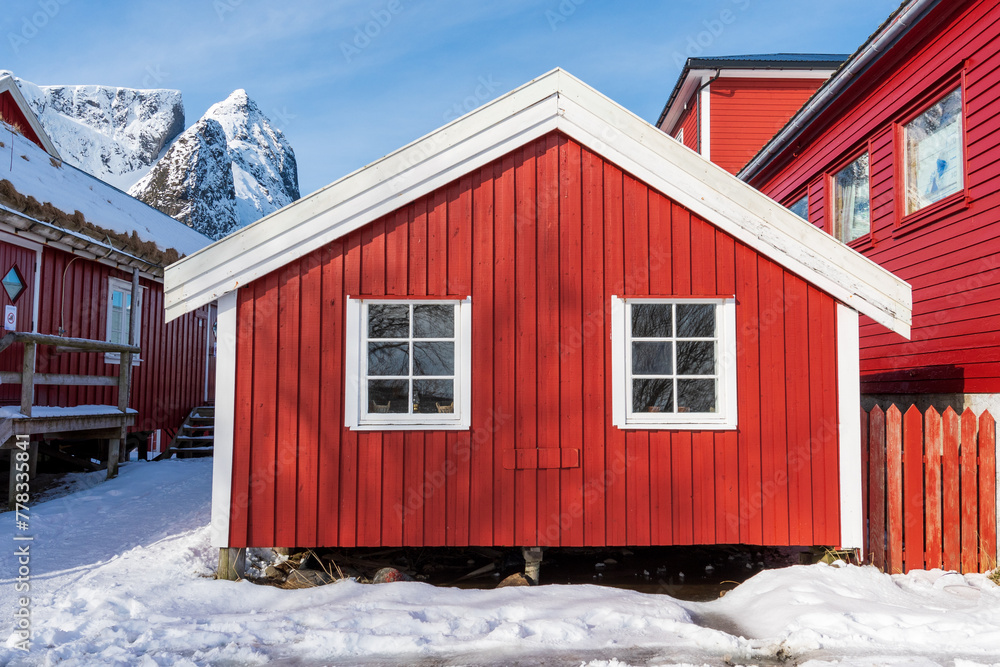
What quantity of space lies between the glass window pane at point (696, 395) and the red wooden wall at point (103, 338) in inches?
357

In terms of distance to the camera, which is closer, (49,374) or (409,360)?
(409,360)

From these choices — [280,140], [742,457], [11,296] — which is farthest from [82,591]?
[280,140]

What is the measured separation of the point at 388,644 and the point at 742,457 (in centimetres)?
336

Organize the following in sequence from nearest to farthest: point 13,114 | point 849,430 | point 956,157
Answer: point 849,430
point 956,157
point 13,114

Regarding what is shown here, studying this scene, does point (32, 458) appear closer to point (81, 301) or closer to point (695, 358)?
point (81, 301)

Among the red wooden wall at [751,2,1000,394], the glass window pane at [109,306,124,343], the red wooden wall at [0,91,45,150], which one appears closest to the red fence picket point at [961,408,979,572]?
the red wooden wall at [751,2,1000,394]

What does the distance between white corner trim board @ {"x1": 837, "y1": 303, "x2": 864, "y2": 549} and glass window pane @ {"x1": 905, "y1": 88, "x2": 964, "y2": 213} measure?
104 inches

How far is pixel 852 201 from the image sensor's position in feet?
31.5

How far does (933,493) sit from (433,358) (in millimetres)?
4353

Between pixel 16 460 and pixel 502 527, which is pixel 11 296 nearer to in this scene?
pixel 16 460

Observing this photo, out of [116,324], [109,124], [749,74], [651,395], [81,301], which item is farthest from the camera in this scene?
[109,124]

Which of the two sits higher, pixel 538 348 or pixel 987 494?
pixel 538 348

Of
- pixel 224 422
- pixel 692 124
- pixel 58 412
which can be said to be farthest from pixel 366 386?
pixel 692 124

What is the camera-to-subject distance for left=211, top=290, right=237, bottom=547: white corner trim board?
5.57 metres
